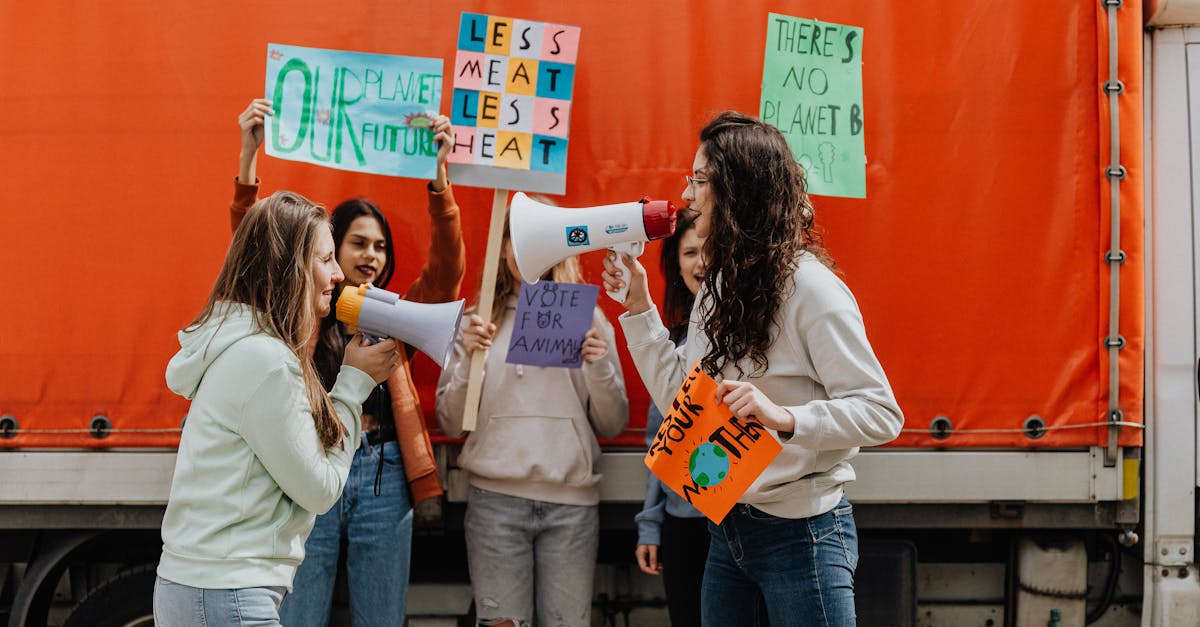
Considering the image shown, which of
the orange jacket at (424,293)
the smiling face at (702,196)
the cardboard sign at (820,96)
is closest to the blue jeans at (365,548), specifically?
the orange jacket at (424,293)

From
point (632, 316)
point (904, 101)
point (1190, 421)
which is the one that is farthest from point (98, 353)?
point (1190, 421)

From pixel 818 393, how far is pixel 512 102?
71.0 inches

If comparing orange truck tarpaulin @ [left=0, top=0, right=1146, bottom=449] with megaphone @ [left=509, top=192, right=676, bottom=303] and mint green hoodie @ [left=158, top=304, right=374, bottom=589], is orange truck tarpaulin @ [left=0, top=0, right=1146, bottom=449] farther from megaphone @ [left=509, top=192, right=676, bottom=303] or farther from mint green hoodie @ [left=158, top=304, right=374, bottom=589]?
mint green hoodie @ [left=158, top=304, right=374, bottom=589]

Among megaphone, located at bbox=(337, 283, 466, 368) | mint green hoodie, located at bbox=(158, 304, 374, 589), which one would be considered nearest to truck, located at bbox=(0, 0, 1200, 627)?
megaphone, located at bbox=(337, 283, 466, 368)

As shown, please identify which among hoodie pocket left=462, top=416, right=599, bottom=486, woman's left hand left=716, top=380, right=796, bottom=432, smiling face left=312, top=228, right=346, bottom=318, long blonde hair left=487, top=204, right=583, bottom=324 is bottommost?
hoodie pocket left=462, top=416, right=599, bottom=486

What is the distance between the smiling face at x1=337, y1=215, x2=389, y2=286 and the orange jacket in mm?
157

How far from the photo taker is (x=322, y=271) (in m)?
2.59

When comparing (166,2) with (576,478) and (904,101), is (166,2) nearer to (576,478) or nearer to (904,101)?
(576,478)

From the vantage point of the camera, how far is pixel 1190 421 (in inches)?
148

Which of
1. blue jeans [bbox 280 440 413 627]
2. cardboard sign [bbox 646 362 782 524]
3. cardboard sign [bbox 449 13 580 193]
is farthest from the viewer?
cardboard sign [bbox 449 13 580 193]

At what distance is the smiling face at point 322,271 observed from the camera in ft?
8.45

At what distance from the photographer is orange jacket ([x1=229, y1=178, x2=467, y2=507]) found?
356 centimetres

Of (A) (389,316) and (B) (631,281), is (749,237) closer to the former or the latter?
(B) (631,281)

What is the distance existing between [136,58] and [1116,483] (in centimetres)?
392
